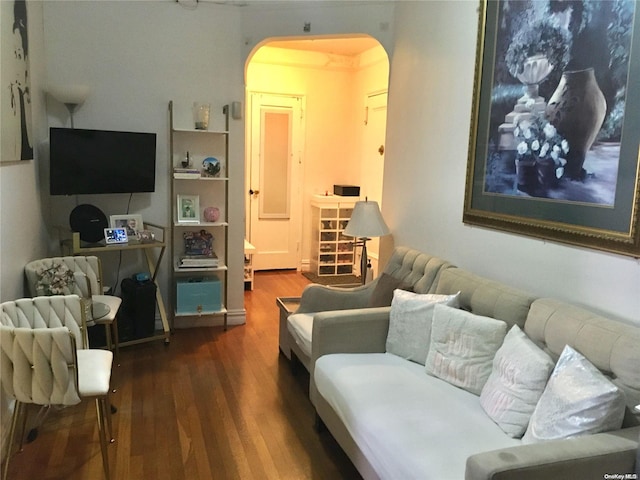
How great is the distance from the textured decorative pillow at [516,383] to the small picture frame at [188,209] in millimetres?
2848

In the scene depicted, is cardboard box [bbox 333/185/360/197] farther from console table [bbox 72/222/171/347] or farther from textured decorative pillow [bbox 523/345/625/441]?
textured decorative pillow [bbox 523/345/625/441]

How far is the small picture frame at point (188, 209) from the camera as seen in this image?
4.20 metres

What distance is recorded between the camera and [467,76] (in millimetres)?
3047

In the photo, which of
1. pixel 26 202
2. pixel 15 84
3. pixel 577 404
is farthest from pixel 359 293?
pixel 15 84

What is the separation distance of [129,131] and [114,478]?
2.68 m

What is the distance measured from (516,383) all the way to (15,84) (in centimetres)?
297

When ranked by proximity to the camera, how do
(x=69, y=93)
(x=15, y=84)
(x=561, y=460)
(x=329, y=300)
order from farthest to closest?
1. (x=69, y=93)
2. (x=329, y=300)
3. (x=15, y=84)
4. (x=561, y=460)

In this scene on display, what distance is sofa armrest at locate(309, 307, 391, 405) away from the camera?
271 cm

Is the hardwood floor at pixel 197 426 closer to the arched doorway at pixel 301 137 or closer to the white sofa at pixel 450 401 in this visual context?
the white sofa at pixel 450 401

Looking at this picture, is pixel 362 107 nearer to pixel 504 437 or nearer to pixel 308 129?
pixel 308 129

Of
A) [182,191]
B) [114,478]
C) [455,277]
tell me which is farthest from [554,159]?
[182,191]

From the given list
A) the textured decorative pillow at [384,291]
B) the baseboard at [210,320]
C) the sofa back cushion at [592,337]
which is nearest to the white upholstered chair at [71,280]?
the baseboard at [210,320]

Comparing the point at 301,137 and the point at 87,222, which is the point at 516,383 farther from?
the point at 301,137

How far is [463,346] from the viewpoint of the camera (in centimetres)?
235
